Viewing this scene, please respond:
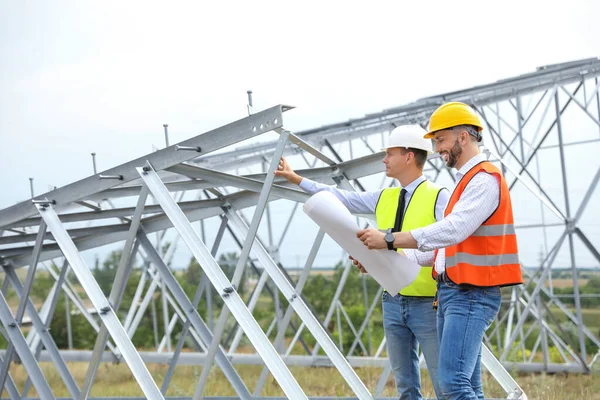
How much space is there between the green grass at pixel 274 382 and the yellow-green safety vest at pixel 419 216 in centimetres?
413

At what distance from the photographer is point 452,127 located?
471cm

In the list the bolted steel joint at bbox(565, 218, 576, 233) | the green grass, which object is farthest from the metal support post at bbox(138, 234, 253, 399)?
the bolted steel joint at bbox(565, 218, 576, 233)

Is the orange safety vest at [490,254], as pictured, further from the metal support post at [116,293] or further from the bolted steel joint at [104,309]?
the bolted steel joint at [104,309]

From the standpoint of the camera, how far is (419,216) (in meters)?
5.38

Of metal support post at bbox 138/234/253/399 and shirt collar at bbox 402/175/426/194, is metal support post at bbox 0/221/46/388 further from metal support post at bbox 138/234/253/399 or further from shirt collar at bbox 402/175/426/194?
shirt collar at bbox 402/175/426/194

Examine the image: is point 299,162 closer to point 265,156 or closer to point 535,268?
point 265,156

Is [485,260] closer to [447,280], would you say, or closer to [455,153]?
[447,280]

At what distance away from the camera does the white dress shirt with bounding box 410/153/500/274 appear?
441cm

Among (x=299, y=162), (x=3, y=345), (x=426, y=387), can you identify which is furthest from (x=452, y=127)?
(x=3, y=345)

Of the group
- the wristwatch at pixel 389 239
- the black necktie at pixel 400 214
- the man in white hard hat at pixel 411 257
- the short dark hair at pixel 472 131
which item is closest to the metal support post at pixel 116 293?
the man in white hard hat at pixel 411 257

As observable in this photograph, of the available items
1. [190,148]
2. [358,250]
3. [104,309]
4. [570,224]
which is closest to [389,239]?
[358,250]

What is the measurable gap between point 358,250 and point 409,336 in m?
0.77

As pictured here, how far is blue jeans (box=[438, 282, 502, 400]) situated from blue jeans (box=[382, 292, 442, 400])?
71cm

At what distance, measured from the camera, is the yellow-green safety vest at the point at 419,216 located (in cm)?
529
